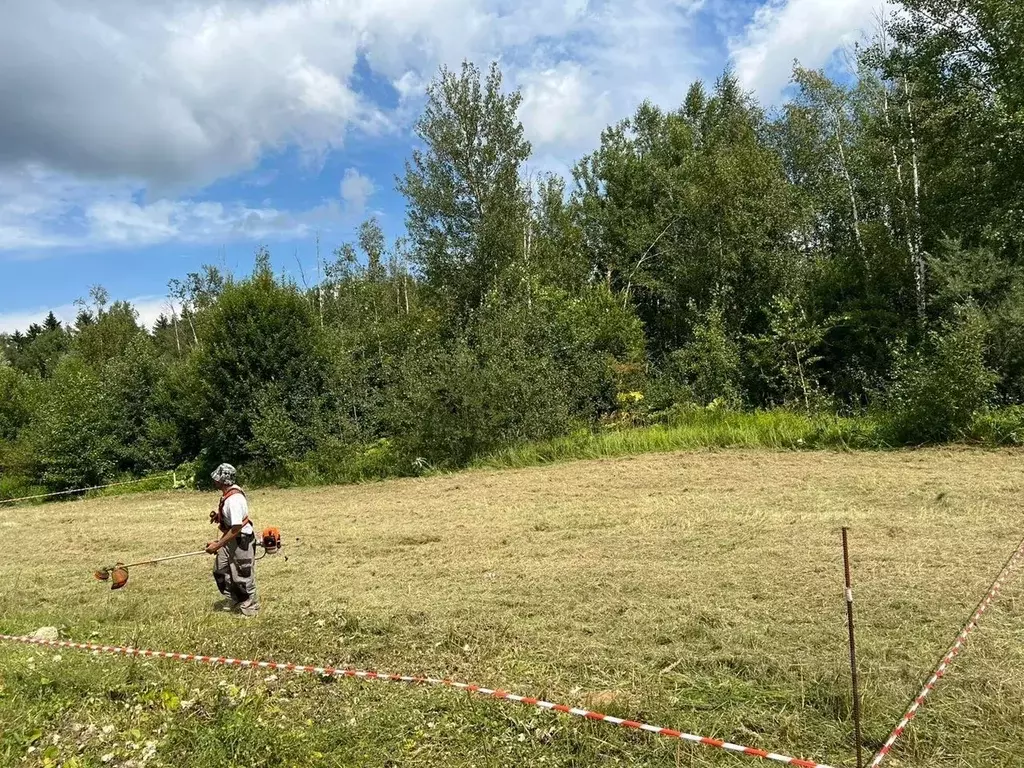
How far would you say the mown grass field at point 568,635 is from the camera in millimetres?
4062

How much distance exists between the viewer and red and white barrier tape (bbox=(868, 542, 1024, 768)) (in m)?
3.60

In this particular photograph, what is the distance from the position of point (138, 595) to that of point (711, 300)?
66.5 ft

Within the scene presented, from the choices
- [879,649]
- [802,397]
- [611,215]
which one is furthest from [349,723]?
[611,215]

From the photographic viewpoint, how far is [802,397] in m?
18.4

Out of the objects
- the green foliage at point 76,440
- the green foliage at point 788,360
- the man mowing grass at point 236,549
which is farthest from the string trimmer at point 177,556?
the green foliage at point 76,440

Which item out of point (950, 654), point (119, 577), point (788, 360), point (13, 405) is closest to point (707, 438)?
point (788, 360)

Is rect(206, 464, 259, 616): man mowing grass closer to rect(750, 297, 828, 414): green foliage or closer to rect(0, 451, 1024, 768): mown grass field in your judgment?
rect(0, 451, 1024, 768): mown grass field

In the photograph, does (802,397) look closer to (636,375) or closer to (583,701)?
(636,375)

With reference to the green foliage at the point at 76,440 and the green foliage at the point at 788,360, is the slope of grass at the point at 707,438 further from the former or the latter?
the green foliage at the point at 76,440

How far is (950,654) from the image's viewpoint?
4.51 metres

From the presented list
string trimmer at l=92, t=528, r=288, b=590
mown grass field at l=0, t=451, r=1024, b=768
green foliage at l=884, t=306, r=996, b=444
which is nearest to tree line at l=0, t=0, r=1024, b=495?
green foliage at l=884, t=306, r=996, b=444

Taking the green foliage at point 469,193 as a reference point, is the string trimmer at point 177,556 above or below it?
below

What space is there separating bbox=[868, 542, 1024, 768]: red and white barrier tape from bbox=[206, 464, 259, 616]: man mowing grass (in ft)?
17.3

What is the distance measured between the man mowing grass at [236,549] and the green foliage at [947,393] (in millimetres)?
11596
